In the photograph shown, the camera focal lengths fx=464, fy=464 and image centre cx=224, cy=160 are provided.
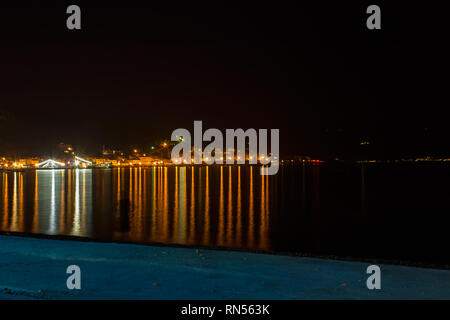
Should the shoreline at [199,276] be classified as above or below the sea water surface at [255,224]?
above

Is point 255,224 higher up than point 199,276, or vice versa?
point 199,276

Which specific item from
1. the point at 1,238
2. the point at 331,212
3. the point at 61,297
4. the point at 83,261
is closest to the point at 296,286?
the point at 61,297

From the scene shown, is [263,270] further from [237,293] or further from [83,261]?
[83,261]

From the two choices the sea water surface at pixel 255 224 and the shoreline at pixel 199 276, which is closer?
the shoreline at pixel 199 276

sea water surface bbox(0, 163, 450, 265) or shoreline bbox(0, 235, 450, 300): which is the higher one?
shoreline bbox(0, 235, 450, 300)

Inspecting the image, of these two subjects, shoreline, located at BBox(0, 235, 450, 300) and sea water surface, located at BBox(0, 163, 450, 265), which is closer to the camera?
shoreline, located at BBox(0, 235, 450, 300)

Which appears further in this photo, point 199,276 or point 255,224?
point 255,224

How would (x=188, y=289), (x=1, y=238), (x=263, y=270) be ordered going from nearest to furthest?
(x=188, y=289)
(x=263, y=270)
(x=1, y=238)

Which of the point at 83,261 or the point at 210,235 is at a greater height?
the point at 83,261

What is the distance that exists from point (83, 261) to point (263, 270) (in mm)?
2743

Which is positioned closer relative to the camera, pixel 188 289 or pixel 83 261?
pixel 188 289

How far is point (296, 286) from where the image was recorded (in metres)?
5.66
